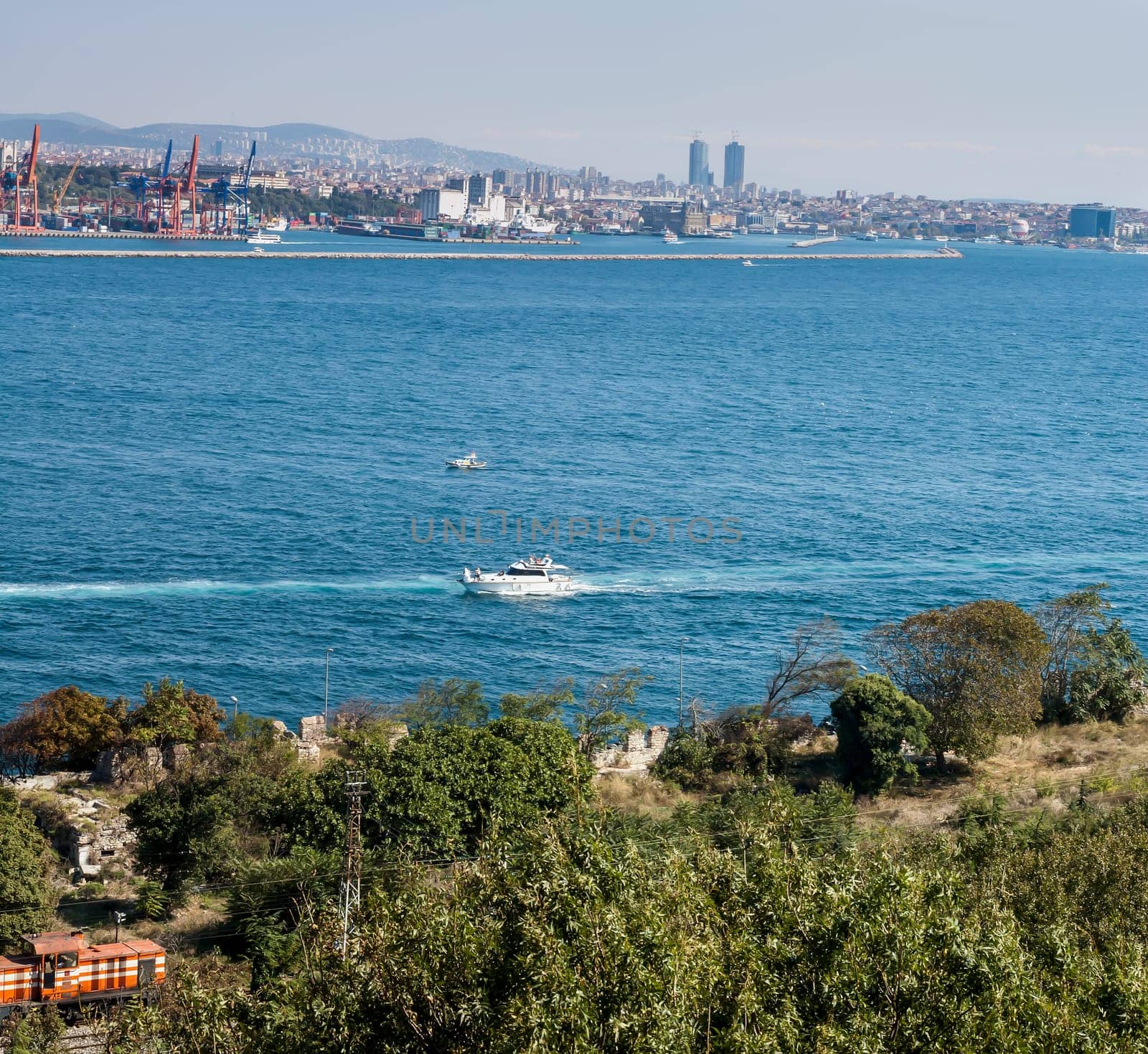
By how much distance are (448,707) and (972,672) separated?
11.9 m

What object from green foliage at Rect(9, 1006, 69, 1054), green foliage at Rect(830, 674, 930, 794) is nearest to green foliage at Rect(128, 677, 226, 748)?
green foliage at Rect(9, 1006, 69, 1054)

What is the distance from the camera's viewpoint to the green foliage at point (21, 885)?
2073cm

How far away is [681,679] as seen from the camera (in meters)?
37.9

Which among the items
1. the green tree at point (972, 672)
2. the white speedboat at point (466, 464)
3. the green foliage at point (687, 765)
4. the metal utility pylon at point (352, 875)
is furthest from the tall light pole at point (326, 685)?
the white speedboat at point (466, 464)

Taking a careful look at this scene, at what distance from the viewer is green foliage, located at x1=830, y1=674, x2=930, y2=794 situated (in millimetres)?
28969

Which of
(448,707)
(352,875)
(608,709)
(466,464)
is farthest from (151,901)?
(466,464)

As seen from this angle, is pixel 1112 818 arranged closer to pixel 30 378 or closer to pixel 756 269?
pixel 30 378

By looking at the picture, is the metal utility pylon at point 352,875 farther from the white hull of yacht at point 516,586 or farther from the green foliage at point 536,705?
the white hull of yacht at point 516,586

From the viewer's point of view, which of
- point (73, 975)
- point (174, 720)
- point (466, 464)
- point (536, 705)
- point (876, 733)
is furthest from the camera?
point (466, 464)

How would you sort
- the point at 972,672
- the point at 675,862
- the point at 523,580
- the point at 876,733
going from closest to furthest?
1. the point at 675,862
2. the point at 876,733
3. the point at 972,672
4. the point at 523,580

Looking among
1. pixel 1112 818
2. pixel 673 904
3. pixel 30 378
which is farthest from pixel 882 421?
pixel 673 904

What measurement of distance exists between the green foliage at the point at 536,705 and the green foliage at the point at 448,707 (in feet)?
1.98

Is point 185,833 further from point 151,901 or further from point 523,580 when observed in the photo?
point 523,580

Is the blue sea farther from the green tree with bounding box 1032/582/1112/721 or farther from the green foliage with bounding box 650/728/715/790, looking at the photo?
the green tree with bounding box 1032/582/1112/721
